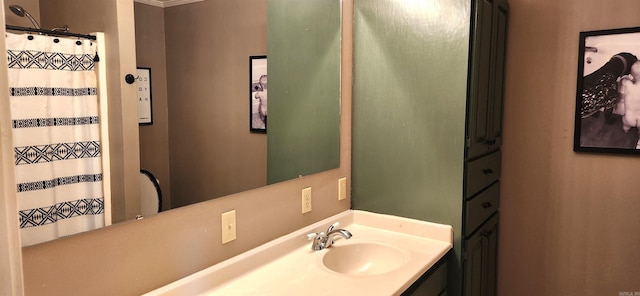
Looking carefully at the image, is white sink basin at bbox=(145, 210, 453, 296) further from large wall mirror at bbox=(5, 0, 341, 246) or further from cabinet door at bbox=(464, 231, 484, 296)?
large wall mirror at bbox=(5, 0, 341, 246)

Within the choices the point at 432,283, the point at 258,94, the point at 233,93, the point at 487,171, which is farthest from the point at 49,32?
the point at 487,171

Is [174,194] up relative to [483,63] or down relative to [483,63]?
down

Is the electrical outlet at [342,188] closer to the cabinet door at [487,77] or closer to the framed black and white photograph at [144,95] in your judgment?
the cabinet door at [487,77]

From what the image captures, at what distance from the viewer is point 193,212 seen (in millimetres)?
1434

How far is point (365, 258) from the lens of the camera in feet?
6.47

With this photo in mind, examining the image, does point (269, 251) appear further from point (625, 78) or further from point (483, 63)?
point (625, 78)

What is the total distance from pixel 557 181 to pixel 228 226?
5.94ft

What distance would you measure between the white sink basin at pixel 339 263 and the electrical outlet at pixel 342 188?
92mm

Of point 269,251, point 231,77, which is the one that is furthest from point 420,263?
point 231,77

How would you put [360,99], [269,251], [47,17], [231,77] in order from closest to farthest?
[47,17] → [231,77] → [269,251] → [360,99]

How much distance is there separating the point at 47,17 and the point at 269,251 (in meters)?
1.08

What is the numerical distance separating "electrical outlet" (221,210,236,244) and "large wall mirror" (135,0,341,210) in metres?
0.08

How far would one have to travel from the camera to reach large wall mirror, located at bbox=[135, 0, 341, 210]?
135cm

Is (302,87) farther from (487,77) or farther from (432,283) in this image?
(432,283)
